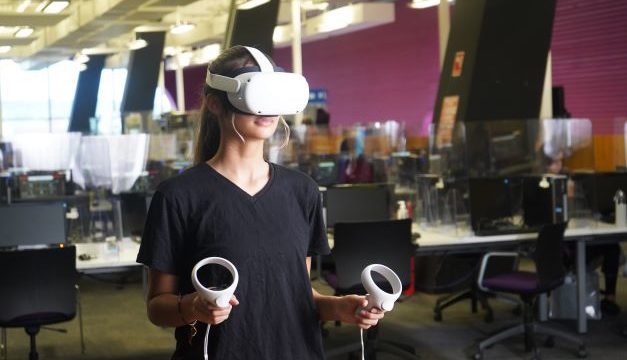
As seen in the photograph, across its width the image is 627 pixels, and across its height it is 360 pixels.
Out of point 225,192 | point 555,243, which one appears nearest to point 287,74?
point 225,192

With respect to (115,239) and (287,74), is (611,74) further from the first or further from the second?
(287,74)

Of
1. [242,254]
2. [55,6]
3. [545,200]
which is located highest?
[55,6]

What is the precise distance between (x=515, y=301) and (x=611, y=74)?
7.25 meters

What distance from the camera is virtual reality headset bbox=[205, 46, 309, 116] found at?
1867mm

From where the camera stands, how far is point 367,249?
549 cm

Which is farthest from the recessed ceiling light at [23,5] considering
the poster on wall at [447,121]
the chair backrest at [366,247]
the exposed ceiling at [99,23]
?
the chair backrest at [366,247]

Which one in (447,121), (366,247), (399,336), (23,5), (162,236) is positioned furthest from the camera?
(23,5)

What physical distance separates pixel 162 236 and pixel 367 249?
3639mm

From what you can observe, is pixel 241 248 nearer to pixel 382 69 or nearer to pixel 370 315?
pixel 370 315

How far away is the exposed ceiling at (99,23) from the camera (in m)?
14.8

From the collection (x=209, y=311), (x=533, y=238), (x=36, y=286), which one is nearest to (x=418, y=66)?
(x=533, y=238)

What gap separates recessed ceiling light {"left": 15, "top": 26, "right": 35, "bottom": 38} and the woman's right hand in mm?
17028

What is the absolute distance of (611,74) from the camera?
43.3 feet

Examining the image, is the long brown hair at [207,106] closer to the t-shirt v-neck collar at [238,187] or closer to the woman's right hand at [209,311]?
the t-shirt v-neck collar at [238,187]
